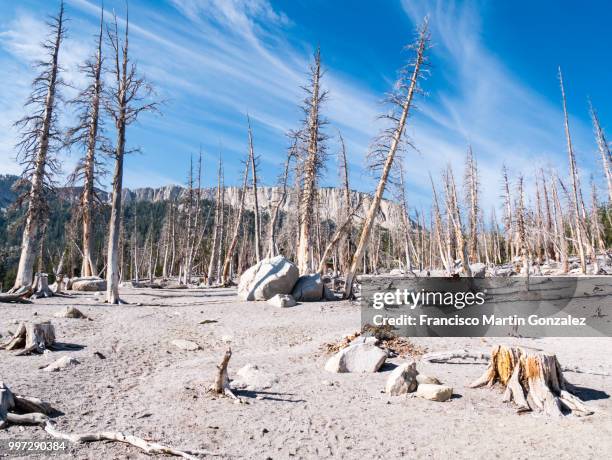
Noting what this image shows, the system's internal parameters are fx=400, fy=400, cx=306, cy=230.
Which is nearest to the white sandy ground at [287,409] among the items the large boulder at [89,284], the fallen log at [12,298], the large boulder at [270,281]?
the fallen log at [12,298]

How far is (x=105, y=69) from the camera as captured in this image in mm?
16406

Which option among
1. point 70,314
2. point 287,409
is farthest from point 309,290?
point 287,409

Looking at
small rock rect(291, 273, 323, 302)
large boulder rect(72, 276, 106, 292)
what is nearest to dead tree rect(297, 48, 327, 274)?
small rock rect(291, 273, 323, 302)

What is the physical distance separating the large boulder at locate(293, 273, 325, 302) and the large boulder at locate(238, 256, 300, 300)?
32cm

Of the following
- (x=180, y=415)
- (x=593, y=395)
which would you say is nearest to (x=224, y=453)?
(x=180, y=415)

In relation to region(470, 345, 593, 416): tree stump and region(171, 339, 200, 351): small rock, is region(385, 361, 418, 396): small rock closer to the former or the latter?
region(470, 345, 593, 416): tree stump

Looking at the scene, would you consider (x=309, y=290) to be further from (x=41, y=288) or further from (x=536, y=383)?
(x=536, y=383)

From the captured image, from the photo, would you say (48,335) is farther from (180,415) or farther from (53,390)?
(180,415)

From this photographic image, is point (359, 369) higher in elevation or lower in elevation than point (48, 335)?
lower

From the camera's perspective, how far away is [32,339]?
7852mm

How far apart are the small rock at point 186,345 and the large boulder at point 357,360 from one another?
3.43 m

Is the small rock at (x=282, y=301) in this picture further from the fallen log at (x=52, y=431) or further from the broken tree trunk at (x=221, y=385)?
the fallen log at (x=52, y=431)

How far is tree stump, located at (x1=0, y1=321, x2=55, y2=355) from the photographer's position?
7764 mm

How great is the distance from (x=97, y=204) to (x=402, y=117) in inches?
608
